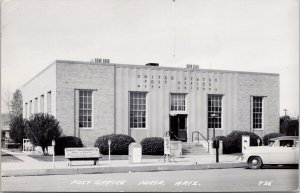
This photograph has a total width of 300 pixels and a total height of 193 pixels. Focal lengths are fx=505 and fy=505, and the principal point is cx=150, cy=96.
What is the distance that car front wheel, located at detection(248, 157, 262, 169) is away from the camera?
2292 cm

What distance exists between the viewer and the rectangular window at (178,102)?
3575 centimetres

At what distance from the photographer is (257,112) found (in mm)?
38781

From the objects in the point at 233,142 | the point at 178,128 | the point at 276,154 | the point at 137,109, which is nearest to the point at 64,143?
the point at 137,109

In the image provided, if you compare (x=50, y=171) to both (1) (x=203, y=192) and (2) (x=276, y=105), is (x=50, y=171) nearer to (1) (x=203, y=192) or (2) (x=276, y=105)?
(1) (x=203, y=192)

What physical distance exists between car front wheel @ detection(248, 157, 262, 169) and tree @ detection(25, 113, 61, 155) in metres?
13.1

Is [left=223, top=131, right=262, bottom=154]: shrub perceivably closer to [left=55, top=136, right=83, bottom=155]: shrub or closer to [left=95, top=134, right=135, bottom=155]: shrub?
[left=95, top=134, right=135, bottom=155]: shrub

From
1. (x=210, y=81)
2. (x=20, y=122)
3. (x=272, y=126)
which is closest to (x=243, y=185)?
(x=210, y=81)

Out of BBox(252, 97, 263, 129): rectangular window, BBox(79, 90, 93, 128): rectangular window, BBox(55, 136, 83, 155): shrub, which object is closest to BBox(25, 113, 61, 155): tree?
BBox(55, 136, 83, 155): shrub

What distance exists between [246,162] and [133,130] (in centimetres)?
1169

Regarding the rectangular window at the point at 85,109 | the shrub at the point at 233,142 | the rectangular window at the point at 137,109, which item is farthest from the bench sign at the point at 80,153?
the shrub at the point at 233,142

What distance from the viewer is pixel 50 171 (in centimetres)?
2061

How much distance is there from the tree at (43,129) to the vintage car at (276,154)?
12.8 meters

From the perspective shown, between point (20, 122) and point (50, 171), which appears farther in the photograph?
point (20, 122)

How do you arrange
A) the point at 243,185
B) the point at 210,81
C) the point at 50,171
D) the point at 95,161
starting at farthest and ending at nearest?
1. the point at 210,81
2. the point at 95,161
3. the point at 50,171
4. the point at 243,185
